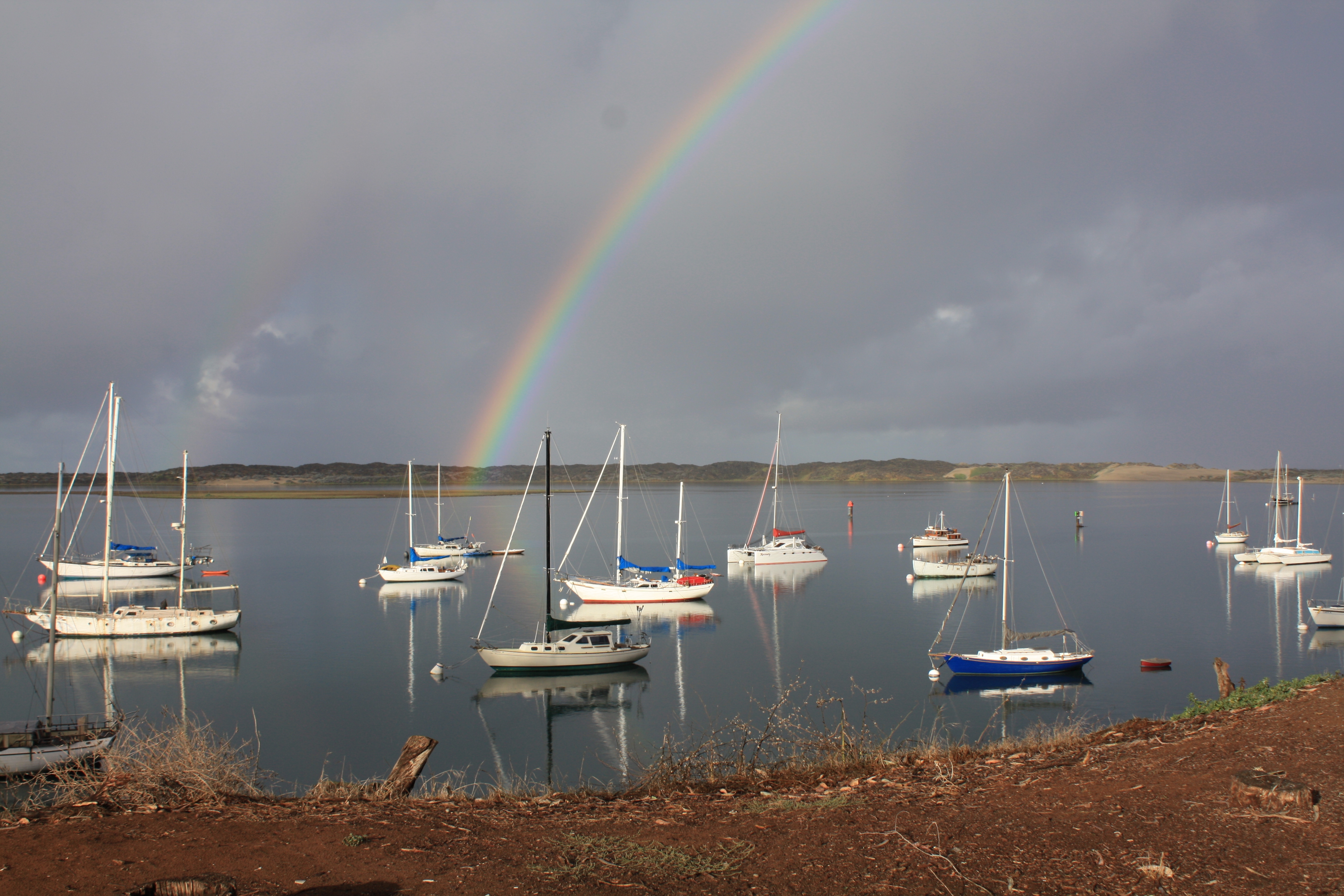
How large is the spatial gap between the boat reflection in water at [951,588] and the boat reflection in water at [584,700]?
2484cm

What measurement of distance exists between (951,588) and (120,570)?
58.7 metres

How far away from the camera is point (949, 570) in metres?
55.8

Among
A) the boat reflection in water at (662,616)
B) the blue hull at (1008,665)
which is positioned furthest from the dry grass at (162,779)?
the boat reflection in water at (662,616)

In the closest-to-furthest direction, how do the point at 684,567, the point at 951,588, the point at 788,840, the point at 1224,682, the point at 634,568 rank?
the point at 788,840
the point at 1224,682
the point at 634,568
the point at 951,588
the point at 684,567

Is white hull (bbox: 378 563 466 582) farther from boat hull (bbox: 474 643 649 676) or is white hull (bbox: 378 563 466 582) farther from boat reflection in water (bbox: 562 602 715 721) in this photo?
boat hull (bbox: 474 643 649 676)

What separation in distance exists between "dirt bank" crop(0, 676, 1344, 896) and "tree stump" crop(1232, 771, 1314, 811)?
0.32ft

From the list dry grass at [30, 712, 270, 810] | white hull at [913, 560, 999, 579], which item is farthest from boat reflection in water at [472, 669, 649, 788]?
white hull at [913, 560, 999, 579]

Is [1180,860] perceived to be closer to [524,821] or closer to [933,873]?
[933,873]

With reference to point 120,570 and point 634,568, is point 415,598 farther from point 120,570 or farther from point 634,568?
point 120,570

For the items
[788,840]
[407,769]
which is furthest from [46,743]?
[788,840]

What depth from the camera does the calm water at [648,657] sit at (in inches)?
898

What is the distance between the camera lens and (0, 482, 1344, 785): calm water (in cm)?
2281

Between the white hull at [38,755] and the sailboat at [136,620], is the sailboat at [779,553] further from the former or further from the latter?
the white hull at [38,755]

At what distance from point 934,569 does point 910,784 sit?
1998 inches
